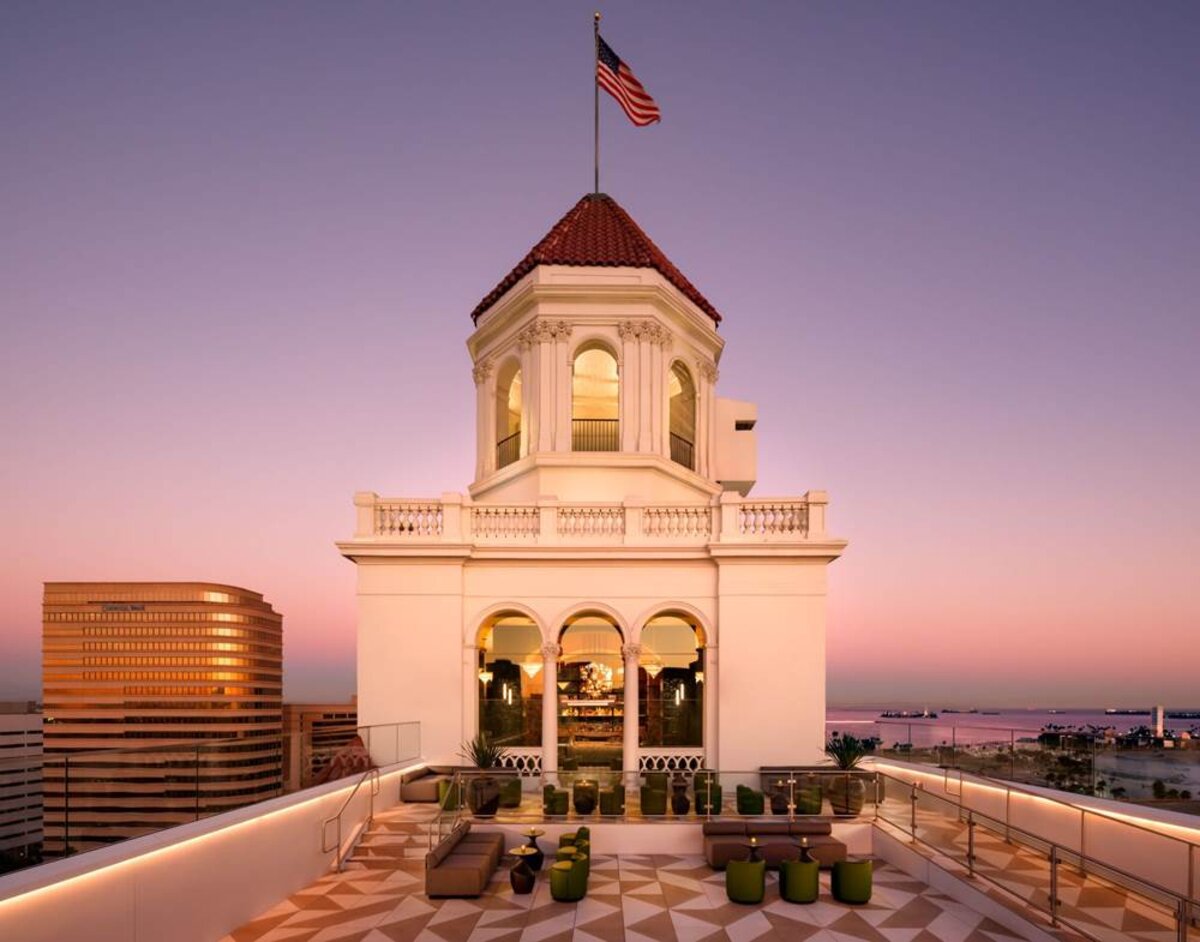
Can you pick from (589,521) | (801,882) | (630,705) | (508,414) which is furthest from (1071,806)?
(508,414)

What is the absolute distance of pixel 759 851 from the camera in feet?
37.2

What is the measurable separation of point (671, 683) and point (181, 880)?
550 inches

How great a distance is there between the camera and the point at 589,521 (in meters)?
16.9

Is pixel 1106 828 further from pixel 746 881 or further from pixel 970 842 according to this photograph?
pixel 746 881

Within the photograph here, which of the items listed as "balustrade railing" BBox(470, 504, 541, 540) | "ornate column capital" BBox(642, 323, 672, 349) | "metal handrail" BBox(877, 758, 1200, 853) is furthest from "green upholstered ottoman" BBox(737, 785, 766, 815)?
"ornate column capital" BBox(642, 323, 672, 349)

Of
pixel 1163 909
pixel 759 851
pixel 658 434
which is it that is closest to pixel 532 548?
pixel 658 434

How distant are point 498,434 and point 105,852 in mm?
14757

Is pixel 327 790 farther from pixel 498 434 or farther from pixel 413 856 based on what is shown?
pixel 498 434

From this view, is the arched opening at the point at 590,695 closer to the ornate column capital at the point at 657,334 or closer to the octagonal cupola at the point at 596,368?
the octagonal cupola at the point at 596,368

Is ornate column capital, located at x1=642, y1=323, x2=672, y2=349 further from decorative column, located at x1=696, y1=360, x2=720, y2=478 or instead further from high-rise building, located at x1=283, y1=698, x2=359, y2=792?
high-rise building, located at x1=283, y1=698, x2=359, y2=792

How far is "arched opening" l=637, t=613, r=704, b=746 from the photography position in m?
16.8

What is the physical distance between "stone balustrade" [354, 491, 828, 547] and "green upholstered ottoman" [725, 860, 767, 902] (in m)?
7.02

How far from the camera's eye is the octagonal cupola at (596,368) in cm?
1895

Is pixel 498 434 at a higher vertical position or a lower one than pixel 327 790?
higher
